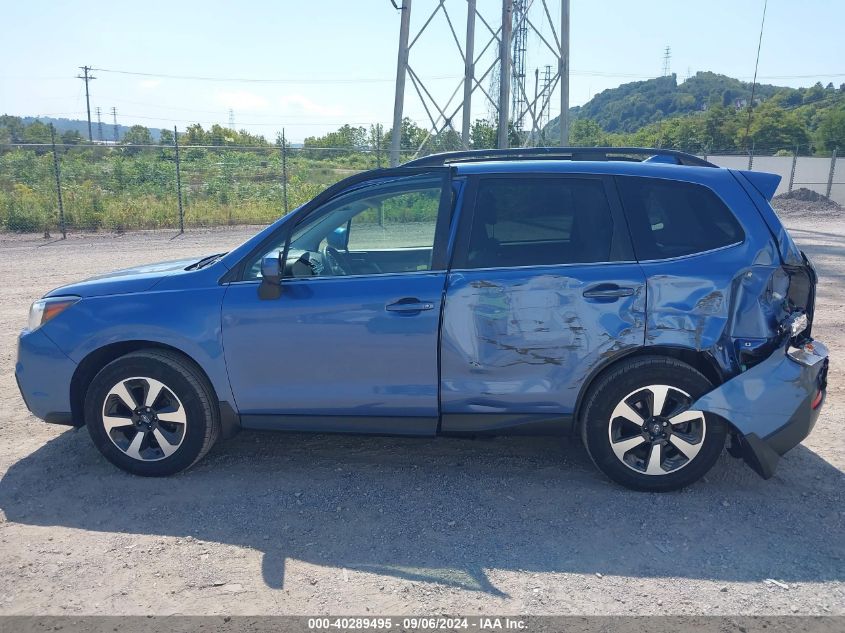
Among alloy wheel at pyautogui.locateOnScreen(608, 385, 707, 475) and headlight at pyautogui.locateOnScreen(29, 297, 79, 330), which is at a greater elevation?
headlight at pyautogui.locateOnScreen(29, 297, 79, 330)

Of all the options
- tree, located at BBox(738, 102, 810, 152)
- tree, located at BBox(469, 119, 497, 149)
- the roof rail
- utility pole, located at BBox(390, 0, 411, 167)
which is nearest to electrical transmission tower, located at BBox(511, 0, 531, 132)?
tree, located at BBox(469, 119, 497, 149)

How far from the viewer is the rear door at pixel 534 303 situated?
4.03 metres

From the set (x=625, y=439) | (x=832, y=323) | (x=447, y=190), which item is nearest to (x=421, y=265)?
(x=447, y=190)

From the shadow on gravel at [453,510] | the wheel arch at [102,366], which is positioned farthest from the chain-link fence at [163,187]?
the shadow on gravel at [453,510]

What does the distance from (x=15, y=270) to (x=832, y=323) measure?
1209cm

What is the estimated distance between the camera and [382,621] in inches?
119

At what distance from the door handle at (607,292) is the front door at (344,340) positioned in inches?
33.4

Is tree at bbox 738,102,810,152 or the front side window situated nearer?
the front side window

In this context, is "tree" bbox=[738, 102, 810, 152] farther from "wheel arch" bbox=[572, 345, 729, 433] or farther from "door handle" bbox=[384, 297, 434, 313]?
"door handle" bbox=[384, 297, 434, 313]

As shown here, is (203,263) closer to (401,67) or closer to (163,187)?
(401,67)

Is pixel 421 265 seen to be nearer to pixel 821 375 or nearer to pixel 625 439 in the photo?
pixel 625 439

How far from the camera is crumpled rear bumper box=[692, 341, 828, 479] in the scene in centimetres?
395

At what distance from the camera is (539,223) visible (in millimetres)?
4266

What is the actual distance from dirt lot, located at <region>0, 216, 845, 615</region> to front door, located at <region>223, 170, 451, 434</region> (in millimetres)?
457
